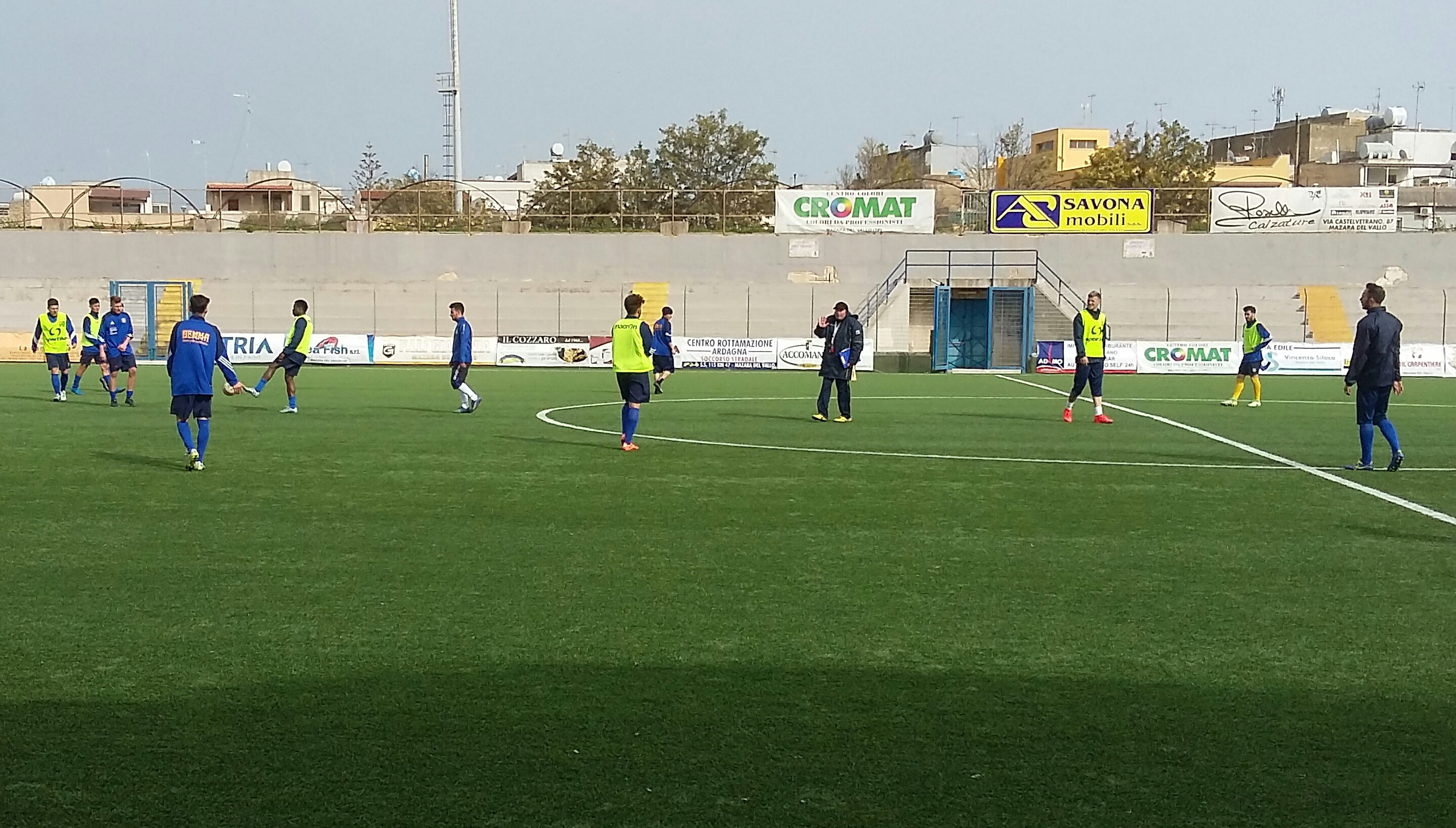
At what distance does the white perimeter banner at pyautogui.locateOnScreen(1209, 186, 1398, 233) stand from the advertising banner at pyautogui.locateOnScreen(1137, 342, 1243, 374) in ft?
36.8

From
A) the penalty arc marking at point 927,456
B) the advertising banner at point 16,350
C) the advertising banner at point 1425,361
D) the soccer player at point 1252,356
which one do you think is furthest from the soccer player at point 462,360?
the advertising banner at point 1425,361

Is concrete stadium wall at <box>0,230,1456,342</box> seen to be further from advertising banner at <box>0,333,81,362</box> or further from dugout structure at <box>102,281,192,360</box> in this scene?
advertising banner at <box>0,333,81,362</box>

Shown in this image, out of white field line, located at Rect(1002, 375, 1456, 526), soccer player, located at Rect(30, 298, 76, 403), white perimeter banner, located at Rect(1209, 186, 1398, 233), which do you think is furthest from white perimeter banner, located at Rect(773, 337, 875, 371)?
soccer player, located at Rect(30, 298, 76, 403)

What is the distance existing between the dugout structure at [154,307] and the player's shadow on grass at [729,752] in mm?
43993

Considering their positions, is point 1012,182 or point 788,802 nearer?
point 788,802

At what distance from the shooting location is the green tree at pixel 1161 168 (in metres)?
54.8

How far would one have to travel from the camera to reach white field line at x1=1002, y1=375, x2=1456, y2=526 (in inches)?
463

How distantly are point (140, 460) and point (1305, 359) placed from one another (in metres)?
33.2

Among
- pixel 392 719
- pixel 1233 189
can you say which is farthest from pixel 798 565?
pixel 1233 189

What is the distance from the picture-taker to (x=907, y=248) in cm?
4912

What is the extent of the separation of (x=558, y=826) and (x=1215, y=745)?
2721 millimetres

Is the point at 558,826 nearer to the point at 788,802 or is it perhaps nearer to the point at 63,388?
the point at 788,802

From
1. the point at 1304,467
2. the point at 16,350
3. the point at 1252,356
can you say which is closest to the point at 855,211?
the point at 1252,356

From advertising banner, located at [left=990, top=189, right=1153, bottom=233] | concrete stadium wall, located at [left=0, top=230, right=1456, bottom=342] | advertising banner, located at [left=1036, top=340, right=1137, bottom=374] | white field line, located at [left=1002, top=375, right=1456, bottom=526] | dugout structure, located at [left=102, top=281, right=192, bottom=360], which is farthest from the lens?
concrete stadium wall, located at [left=0, top=230, right=1456, bottom=342]
